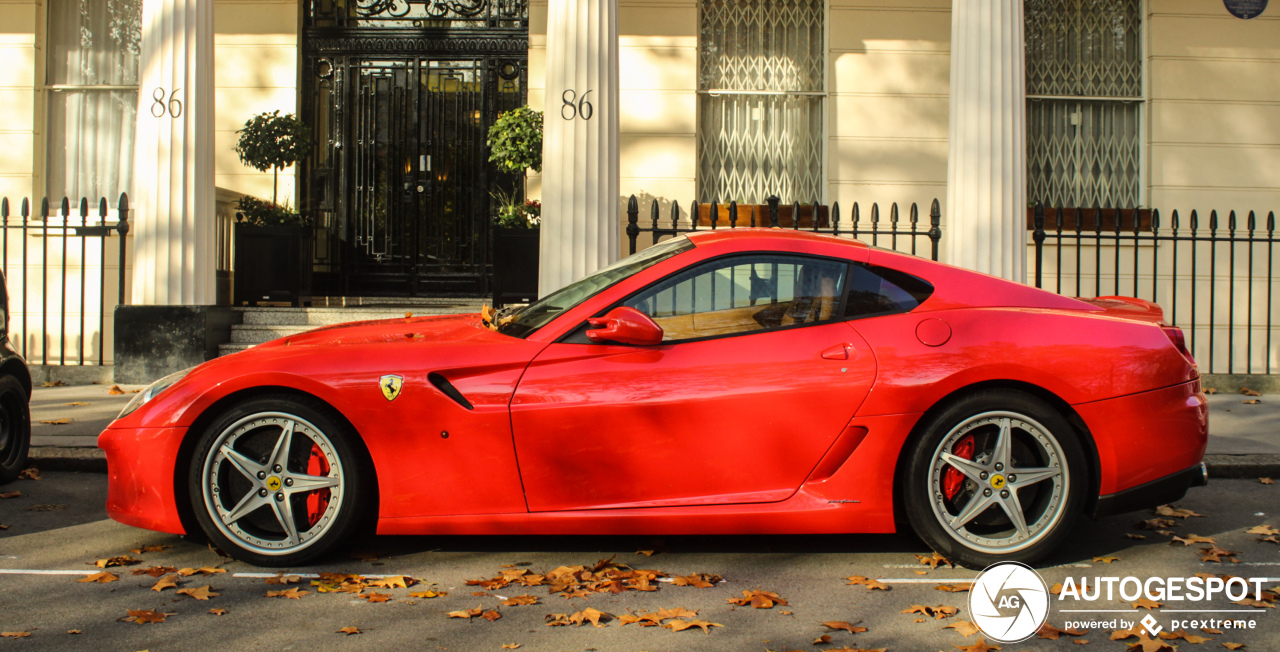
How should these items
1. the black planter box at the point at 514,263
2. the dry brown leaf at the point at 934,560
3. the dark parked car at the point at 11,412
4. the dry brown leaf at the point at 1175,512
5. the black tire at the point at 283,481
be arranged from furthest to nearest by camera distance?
the black planter box at the point at 514,263 → the dark parked car at the point at 11,412 → the dry brown leaf at the point at 1175,512 → the dry brown leaf at the point at 934,560 → the black tire at the point at 283,481

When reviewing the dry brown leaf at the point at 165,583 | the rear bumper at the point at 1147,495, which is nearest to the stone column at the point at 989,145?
the rear bumper at the point at 1147,495

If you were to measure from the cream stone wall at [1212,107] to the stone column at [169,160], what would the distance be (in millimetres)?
9856

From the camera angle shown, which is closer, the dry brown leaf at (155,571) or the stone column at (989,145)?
the dry brown leaf at (155,571)

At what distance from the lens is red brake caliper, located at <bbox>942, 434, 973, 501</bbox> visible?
12.3 feet

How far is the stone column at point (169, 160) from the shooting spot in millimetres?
8359

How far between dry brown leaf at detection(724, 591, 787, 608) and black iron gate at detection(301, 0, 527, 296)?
25.2 feet

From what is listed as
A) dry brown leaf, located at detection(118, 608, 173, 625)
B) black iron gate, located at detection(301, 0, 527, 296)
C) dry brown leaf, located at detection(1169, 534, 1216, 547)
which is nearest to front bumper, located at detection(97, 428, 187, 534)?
dry brown leaf, located at detection(118, 608, 173, 625)

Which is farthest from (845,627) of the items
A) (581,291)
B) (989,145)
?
(989,145)

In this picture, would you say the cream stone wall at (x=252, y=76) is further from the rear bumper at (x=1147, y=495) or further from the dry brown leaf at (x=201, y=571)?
the rear bumper at (x=1147, y=495)

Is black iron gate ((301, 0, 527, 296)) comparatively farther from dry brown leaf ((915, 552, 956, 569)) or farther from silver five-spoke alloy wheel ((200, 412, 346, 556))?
dry brown leaf ((915, 552, 956, 569))

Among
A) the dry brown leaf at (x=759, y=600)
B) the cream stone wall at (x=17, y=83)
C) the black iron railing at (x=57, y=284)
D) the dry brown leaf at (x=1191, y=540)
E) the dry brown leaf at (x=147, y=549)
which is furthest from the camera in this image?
the cream stone wall at (x=17, y=83)

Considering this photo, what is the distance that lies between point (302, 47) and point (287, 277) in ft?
9.81

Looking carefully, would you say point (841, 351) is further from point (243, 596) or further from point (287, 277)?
point (287, 277)

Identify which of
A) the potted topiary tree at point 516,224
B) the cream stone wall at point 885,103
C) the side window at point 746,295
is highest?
the cream stone wall at point 885,103
